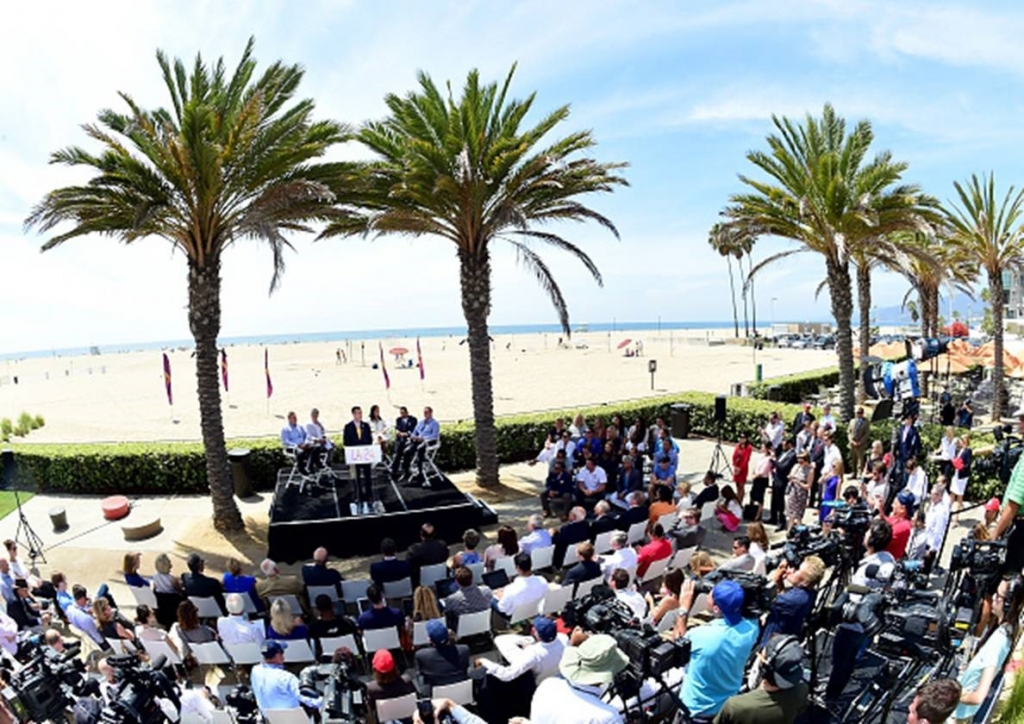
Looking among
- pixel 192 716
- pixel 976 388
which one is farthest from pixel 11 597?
pixel 976 388

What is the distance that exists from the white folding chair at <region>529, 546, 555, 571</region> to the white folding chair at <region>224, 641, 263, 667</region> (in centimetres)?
347

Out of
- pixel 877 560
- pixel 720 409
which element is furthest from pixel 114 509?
pixel 877 560

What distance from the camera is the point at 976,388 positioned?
26.0m

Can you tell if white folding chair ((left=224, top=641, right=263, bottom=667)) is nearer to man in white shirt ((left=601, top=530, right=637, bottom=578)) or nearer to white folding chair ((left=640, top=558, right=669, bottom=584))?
man in white shirt ((left=601, top=530, right=637, bottom=578))

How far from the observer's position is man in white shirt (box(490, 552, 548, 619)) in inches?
275

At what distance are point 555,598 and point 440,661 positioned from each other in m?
2.03

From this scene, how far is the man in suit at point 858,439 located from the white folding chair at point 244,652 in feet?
38.8

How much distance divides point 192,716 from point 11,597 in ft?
13.1

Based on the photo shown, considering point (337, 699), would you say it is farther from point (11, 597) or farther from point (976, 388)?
point (976, 388)

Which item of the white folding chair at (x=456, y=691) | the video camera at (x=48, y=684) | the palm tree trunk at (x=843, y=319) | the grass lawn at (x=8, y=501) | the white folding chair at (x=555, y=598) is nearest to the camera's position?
the video camera at (x=48, y=684)

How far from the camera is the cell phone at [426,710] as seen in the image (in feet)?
15.8

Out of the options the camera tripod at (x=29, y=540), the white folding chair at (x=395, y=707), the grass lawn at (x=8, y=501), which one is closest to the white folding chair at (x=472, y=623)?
the white folding chair at (x=395, y=707)

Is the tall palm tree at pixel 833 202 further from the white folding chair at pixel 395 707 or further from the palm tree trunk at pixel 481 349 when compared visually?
the white folding chair at pixel 395 707

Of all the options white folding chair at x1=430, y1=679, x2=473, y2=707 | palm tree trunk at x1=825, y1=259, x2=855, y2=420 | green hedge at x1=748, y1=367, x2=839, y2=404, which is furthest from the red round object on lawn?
green hedge at x1=748, y1=367, x2=839, y2=404
